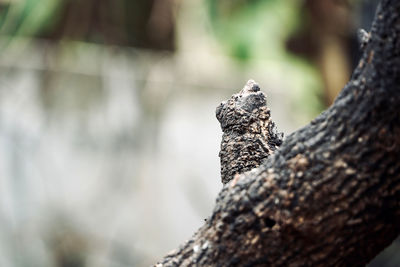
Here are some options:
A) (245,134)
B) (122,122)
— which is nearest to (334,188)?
(245,134)

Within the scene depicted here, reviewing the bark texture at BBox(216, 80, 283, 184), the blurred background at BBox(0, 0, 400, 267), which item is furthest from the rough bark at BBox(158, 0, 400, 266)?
the blurred background at BBox(0, 0, 400, 267)

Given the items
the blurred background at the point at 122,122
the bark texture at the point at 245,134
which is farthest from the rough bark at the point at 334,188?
the blurred background at the point at 122,122

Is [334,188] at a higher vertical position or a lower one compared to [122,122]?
lower

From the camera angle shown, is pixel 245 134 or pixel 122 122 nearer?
pixel 245 134

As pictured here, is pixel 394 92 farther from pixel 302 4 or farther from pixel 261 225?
pixel 302 4

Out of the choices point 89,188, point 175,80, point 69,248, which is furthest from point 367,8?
point 69,248

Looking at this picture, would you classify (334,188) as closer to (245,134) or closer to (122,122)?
(245,134)

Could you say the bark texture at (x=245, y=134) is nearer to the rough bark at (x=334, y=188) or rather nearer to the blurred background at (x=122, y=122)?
the rough bark at (x=334, y=188)
